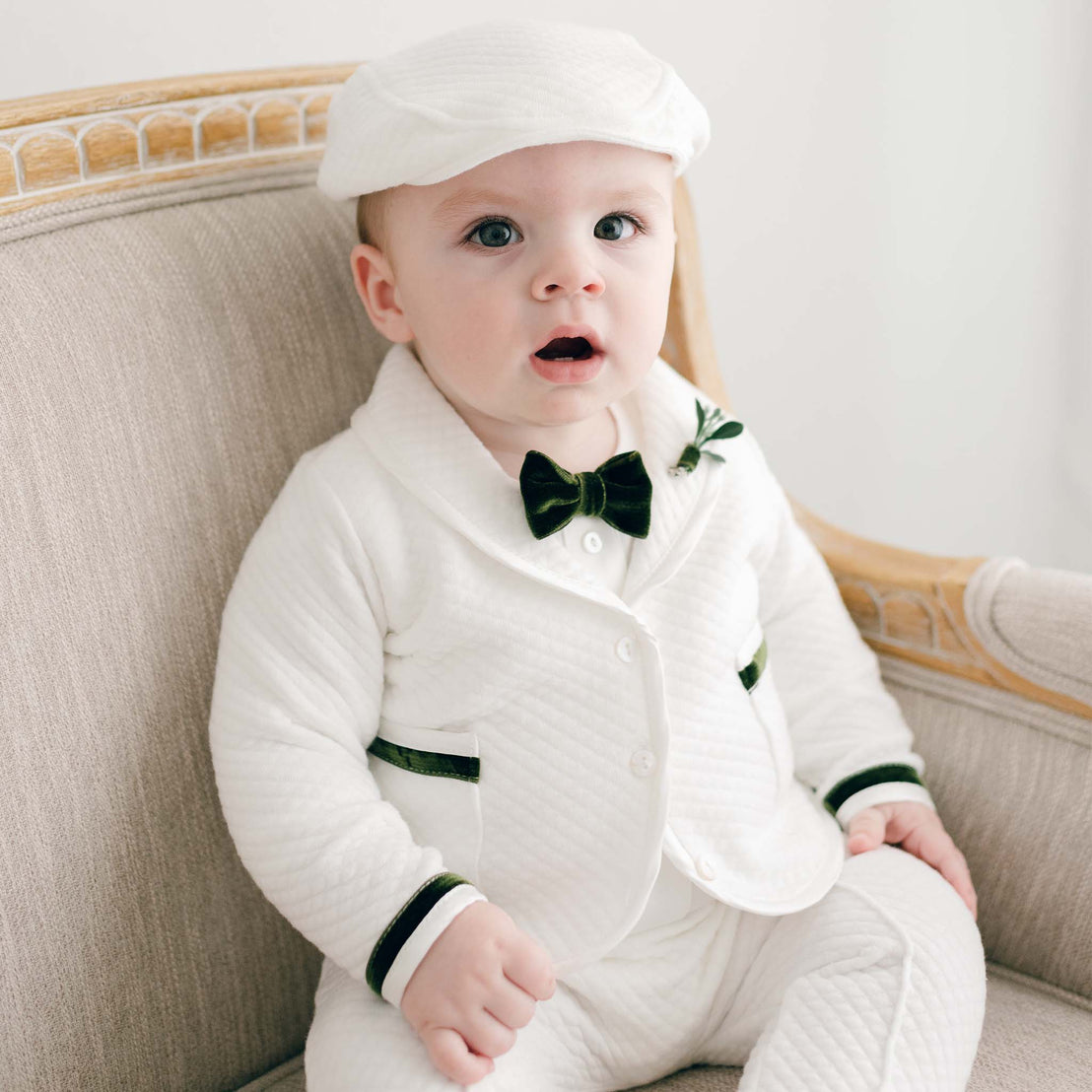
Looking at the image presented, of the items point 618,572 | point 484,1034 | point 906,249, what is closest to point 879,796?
point 618,572

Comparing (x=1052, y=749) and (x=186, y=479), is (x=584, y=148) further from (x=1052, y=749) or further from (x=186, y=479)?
(x=1052, y=749)

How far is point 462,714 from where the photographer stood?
90 centimetres

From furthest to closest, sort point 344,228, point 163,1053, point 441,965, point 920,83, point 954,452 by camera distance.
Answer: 1. point 954,452
2. point 920,83
3. point 344,228
4. point 163,1053
5. point 441,965

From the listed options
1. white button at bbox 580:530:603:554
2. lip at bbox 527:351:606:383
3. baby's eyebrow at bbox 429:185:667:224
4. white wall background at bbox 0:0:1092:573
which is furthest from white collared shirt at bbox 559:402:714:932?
white wall background at bbox 0:0:1092:573

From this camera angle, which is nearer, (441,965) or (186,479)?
(441,965)

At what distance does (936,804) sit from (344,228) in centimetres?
68

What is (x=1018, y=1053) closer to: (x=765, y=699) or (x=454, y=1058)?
(x=765, y=699)

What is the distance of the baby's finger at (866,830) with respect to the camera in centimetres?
97

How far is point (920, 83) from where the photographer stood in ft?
5.42

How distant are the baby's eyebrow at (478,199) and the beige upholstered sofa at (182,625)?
0.21m

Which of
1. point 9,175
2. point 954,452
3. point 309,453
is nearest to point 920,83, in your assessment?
point 954,452

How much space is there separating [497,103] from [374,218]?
0.16 m

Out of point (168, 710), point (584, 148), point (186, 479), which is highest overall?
Answer: point (584, 148)

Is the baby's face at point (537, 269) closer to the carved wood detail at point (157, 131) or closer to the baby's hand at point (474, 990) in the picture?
the carved wood detail at point (157, 131)
